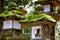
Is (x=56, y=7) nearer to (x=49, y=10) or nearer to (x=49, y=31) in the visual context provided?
(x=49, y=10)

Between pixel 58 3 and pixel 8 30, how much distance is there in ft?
4.43

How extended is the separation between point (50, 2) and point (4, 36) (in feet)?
4.32

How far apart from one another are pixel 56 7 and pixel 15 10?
100 centimetres

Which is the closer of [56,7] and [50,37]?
[50,37]

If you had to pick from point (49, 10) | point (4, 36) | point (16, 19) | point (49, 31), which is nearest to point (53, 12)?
point (49, 10)

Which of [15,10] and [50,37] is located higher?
[15,10]

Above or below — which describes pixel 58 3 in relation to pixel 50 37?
above

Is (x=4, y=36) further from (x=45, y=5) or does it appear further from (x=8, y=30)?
(x=45, y=5)

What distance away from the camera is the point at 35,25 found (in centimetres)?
450

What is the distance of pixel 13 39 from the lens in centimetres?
455

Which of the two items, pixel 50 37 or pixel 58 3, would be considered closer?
pixel 50 37

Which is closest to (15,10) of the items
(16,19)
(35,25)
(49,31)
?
(16,19)

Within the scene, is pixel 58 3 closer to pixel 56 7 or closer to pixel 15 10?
pixel 56 7

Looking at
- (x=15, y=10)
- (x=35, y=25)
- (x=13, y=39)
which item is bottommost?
(x=13, y=39)
